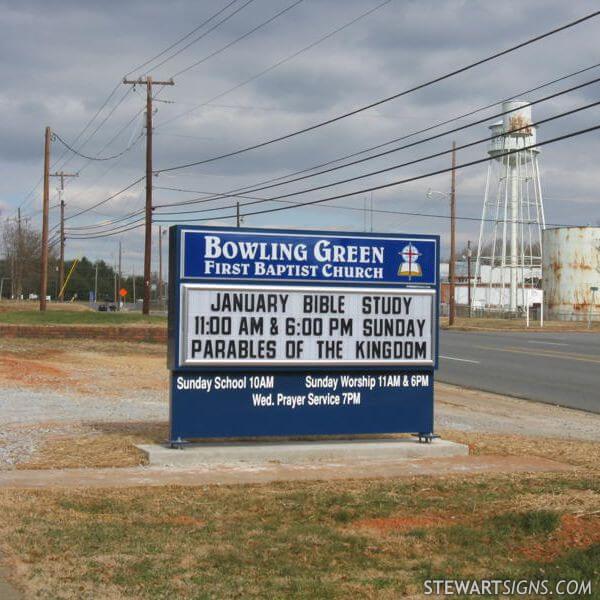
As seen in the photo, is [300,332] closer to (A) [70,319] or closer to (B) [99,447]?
(B) [99,447]

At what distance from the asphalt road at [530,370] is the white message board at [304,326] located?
7.29m

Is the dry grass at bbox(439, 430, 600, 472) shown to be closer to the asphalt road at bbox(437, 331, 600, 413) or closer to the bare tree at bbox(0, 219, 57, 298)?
the asphalt road at bbox(437, 331, 600, 413)

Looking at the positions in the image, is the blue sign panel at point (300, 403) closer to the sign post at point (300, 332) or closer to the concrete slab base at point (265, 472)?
the sign post at point (300, 332)

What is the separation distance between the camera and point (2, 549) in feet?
21.7

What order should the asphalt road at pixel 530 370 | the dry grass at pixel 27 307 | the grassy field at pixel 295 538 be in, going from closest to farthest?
the grassy field at pixel 295 538 < the asphalt road at pixel 530 370 < the dry grass at pixel 27 307

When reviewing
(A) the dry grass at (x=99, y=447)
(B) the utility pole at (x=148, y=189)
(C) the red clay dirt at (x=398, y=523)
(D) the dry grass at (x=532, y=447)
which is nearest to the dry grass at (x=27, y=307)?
(B) the utility pole at (x=148, y=189)

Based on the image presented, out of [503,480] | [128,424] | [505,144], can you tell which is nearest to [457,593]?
[503,480]

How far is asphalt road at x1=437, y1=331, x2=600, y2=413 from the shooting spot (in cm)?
1985

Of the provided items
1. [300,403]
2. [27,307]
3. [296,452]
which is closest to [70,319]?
[27,307]

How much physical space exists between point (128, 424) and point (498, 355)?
18518 mm

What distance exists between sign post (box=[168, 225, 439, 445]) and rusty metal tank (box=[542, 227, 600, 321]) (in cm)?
6086

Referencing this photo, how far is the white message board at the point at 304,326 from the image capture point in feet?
34.4

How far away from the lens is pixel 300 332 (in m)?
10.9

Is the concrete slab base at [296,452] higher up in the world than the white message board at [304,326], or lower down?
lower down
